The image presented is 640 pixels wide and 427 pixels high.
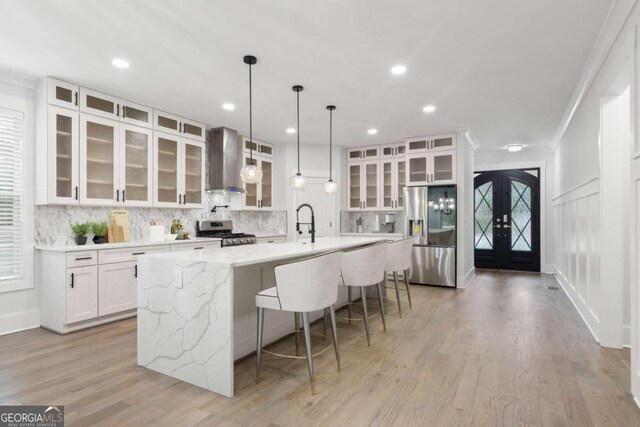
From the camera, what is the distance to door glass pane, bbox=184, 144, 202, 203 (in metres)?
5.18

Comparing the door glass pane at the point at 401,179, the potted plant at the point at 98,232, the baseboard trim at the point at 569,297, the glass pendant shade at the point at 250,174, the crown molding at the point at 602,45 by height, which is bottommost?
the baseboard trim at the point at 569,297

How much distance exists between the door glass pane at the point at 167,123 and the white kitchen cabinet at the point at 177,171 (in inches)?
4.8

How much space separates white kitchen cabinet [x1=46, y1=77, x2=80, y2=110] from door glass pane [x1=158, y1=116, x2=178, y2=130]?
1027 millimetres

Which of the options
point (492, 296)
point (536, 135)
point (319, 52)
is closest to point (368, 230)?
point (492, 296)

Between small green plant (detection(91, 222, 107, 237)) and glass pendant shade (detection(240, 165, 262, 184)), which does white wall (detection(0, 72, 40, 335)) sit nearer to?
small green plant (detection(91, 222, 107, 237))

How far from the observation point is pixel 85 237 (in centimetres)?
397

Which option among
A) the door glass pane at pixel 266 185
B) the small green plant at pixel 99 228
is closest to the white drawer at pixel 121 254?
the small green plant at pixel 99 228

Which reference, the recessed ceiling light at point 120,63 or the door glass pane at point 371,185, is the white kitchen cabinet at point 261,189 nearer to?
the door glass pane at point 371,185

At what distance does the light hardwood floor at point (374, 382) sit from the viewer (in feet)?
6.91

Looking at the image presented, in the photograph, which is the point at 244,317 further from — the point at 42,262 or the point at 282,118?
the point at 282,118

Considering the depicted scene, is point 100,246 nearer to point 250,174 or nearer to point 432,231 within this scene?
point 250,174

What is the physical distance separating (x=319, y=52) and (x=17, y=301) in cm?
402

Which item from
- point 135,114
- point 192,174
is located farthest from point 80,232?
point 192,174

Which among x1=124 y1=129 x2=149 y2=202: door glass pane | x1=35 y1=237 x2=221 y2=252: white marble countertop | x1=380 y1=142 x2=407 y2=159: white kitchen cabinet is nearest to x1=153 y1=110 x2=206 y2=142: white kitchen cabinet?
x1=124 y1=129 x2=149 y2=202: door glass pane
